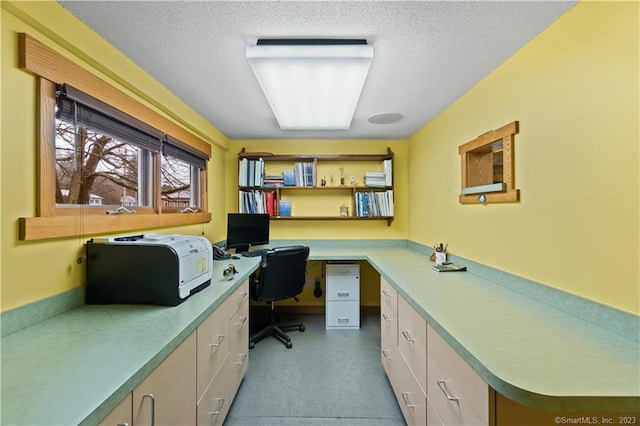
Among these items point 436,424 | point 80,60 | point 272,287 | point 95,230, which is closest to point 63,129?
point 80,60

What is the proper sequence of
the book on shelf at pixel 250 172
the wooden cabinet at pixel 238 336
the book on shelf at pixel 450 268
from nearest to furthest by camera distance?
1. the wooden cabinet at pixel 238 336
2. the book on shelf at pixel 450 268
3. the book on shelf at pixel 250 172

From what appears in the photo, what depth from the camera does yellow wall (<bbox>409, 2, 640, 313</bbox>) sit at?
96 centimetres

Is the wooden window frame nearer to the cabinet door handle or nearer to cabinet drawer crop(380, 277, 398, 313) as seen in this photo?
the cabinet door handle

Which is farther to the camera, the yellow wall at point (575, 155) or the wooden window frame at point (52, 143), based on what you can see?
the wooden window frame at point (52, 143)

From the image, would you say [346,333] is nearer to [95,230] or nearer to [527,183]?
[527,183]

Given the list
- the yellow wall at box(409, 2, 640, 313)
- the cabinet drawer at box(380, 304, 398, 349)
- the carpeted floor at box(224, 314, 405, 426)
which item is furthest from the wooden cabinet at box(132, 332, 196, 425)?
the yellow wall at box(409, 2, 640, 313)

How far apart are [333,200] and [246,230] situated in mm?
1152

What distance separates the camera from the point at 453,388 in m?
1.01

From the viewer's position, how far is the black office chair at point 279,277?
242 cm

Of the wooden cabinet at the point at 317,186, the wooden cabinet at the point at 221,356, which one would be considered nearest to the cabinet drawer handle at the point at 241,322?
the wooden cabinet at the point at 221,356

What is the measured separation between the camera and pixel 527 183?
A: 143 cm

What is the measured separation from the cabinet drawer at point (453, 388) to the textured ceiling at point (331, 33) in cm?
146

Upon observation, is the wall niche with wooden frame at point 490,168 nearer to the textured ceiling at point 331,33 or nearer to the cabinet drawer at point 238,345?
the textured ceiling at point 331,33

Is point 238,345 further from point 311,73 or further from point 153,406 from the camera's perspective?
point 311,73
